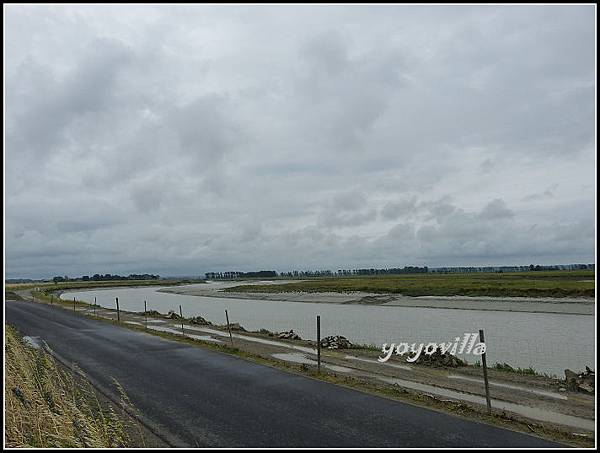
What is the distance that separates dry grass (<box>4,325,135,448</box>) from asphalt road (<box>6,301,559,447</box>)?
2.53 ft

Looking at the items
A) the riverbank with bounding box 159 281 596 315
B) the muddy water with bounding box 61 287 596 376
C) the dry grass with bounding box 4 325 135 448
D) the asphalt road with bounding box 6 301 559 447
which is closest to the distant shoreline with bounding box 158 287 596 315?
the riverbank with bounding box 159 281 596 315

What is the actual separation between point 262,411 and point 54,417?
4095 millimetres

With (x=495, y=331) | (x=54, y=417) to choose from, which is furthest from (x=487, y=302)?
(x=54, y=417)

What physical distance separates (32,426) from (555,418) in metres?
10.4

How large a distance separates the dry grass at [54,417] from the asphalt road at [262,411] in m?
0.77

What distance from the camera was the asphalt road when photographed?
852cm

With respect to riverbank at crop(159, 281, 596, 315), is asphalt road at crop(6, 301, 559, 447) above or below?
above

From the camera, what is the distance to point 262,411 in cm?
1029

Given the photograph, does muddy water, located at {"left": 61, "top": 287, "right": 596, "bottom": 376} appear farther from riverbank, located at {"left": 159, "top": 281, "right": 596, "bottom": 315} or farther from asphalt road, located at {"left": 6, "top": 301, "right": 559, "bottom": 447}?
asphalt road, located at {"left": 6, "top": 301, "right": 559, "bottom": 447}

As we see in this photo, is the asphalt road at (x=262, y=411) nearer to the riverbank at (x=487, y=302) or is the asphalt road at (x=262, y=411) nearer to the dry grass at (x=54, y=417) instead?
the dry grass at (x=54, y=417)

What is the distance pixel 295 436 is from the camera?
8.64 metres

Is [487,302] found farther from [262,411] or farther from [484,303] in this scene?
[262,411]

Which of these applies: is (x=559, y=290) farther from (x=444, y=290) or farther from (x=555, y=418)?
(x=555, y=418)

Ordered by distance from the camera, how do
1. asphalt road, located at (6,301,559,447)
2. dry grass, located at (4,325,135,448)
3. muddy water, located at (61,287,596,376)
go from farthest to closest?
muddy water, located at (61,287,596,376), asphalt road, located at (6,301,559,447), dry grass, located at (4,325,135,448)
